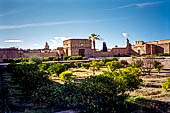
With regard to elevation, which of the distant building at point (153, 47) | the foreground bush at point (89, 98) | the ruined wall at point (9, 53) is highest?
the distant building at point (153, 47)

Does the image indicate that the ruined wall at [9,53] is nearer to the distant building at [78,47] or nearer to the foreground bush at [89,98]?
the distant building at [78,47]

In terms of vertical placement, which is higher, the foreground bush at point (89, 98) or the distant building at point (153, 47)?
the distant building at point (153, 47)

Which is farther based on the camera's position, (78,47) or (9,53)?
(78,47)

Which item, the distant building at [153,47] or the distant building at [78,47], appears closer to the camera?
the distant building at [153,47]

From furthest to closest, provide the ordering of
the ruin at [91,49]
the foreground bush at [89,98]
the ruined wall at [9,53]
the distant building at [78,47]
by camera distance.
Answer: the distant building at [78,47], the ruin at [91,49], the ruined wall at [9,53], the foreground bush at [89,98]

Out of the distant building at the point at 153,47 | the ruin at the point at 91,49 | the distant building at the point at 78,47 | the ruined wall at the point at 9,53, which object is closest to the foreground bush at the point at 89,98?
the ruined wall at the point at 9,53

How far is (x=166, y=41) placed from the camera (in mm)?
31344

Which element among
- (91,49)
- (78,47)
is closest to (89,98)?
(78,47)

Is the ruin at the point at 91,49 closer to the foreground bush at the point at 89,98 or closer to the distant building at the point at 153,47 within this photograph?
the distant building at the point at 153,47

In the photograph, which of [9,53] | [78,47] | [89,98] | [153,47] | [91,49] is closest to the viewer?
[89,98]

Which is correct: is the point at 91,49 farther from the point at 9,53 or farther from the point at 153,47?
the point at 9,53

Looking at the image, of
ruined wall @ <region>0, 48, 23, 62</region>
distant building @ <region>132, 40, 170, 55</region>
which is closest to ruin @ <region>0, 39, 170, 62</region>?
distant building @ <region>132, 40, 170, 55</region>

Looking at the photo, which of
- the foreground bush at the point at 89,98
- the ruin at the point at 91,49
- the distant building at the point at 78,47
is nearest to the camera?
the foreground bush at the point at 89,98

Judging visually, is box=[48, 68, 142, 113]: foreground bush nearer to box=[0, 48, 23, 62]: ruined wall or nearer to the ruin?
box=[0, 48, 23, 62]: ruined wall
